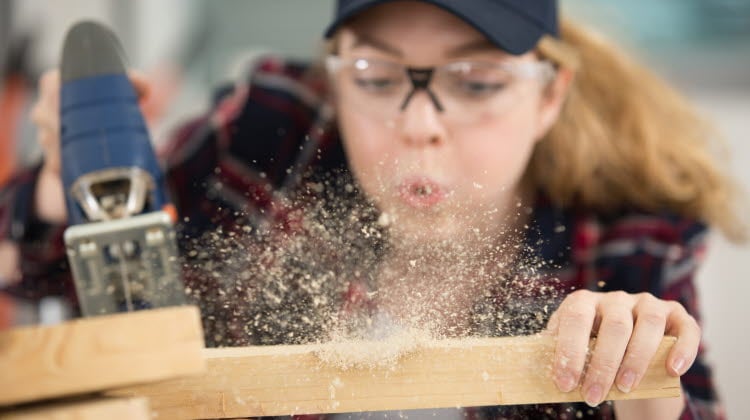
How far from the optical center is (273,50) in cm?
179

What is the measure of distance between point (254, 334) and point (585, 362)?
24cm

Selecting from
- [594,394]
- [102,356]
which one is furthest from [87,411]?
[594,394]

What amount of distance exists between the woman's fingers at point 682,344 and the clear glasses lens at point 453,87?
29 cm

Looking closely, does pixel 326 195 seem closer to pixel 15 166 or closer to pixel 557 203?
pixel 557 203

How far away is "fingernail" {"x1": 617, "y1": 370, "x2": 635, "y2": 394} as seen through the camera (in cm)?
46

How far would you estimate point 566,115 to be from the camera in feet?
3.31

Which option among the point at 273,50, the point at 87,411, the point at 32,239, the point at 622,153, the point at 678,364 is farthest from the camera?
the point at 273,50

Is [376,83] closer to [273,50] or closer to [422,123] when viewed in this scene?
[422,123]

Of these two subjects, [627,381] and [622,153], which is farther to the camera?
[622,153]

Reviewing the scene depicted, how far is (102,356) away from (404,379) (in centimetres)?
19

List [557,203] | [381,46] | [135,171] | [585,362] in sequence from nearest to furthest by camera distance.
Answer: [585,362] < [135,171] < [381,46] < [557,203]

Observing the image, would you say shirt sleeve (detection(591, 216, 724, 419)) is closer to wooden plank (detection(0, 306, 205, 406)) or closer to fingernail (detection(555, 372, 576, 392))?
fingernail (detection(555, 372, 576, 392))

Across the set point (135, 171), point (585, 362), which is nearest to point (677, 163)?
point (585, 362)

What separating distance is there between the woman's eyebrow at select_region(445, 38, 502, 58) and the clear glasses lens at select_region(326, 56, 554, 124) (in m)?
0.01
